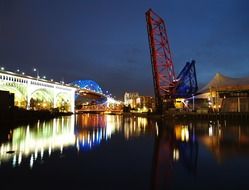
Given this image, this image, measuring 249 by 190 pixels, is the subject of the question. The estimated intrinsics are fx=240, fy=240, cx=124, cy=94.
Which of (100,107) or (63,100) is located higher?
(63,100)

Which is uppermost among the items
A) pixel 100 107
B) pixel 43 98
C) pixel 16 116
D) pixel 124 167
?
pixel 43 98

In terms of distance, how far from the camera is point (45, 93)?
91000mm

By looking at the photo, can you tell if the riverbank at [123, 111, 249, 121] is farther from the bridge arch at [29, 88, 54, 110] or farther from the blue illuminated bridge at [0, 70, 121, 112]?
the bridge arch at [29, 88, 54, 110]

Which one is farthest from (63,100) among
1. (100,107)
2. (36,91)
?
(100,107)

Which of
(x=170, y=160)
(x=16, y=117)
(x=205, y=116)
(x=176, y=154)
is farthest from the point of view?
(x=205, y=116)

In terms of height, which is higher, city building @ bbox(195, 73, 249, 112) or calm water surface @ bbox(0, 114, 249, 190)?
city building @ bbox(195, 73, 249, 112)

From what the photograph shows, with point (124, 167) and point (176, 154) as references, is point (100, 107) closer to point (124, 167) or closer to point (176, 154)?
point (176, 154)

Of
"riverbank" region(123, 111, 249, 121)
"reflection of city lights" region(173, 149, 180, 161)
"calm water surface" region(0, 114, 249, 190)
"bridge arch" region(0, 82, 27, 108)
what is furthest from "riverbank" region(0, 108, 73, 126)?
"riverbank" region(123, 111, 249, 121)

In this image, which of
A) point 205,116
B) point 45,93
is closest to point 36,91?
point 45,93

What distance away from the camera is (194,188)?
836 cm

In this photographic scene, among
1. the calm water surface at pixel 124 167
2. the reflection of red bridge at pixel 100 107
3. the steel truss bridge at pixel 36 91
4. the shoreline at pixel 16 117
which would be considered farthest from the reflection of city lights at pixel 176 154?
the reflection of red bridge at pixel 100 107

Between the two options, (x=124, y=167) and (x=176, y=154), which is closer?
(x=124, y=167)

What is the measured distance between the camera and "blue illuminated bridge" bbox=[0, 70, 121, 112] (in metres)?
66.0

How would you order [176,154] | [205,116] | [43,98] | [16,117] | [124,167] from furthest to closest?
[43,98] → [205,116] → [16,117] → [176,154] → [124,167]
